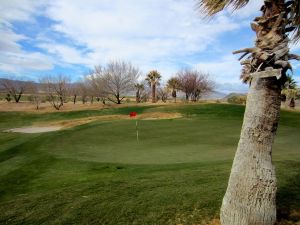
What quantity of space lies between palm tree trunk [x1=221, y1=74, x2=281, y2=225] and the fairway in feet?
3.16

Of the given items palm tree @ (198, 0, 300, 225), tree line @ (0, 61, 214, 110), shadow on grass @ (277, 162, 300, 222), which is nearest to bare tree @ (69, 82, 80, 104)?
tree line @ (0, 61, 214, 110)

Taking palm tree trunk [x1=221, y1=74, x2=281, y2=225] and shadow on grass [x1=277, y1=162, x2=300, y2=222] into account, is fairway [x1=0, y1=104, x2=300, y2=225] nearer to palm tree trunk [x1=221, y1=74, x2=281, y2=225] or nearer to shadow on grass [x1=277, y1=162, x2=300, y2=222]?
shadow on grass [x1=277, y1=162, x2=300, y2=222]

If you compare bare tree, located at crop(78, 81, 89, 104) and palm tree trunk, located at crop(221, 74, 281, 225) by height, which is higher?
bare tree, located at crop(78, 81, 89, 104)

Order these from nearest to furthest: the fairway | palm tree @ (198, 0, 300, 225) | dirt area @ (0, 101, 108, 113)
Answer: palm tree @ (198, 0, 300, 225) → the fairway → dirt area @ (0, 101, 108, 113)

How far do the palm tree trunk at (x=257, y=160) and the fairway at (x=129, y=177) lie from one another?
0.96 m

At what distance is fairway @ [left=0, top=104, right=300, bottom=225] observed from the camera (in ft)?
19.2

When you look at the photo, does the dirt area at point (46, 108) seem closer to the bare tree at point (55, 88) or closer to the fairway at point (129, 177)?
the bare tree at point (55, 88)

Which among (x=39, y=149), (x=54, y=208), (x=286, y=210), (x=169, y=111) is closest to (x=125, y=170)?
(x=54, y=208)

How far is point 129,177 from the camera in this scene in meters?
8.91

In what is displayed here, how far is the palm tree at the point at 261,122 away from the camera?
4422 mm

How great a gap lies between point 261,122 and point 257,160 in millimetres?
572

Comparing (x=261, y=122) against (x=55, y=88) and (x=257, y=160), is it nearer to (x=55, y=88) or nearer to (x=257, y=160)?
(x=257, y=160)

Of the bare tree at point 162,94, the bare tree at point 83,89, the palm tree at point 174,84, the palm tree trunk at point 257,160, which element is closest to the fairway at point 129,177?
the palm tree trunk at point 257,160

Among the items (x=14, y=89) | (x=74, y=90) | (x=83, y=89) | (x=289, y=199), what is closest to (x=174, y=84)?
(x=83, y=89)
